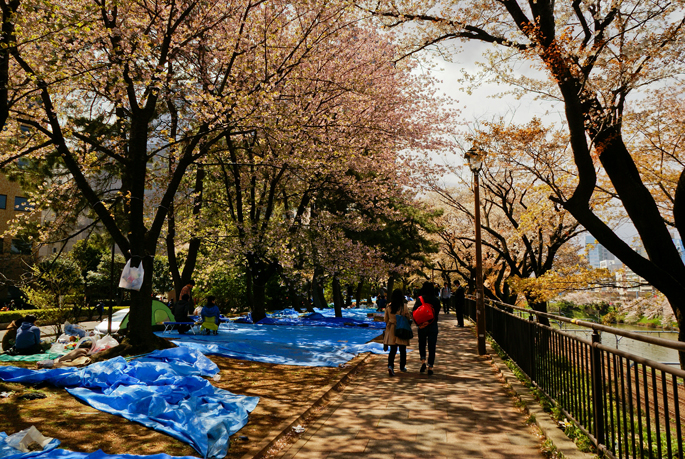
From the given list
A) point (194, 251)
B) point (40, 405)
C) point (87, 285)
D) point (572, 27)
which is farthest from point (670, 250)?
point (87, 285)

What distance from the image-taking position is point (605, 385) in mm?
4551

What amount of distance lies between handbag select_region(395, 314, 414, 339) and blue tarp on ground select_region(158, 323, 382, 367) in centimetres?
231

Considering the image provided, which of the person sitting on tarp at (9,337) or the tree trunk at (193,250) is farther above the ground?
the tree trunk at (193,250)

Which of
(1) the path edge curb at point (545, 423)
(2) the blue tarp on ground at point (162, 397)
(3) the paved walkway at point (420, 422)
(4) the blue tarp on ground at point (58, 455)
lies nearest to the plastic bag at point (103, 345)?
(2) the blue tarp on ground at point (162, 397)

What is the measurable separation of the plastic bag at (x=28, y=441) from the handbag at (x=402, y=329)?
6100mm

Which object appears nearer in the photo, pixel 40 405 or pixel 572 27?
pixel 40 405

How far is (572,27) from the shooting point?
8.99 meters

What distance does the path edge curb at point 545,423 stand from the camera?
458 cm

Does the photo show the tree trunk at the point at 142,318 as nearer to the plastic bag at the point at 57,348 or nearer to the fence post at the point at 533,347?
the plastic bag at the point at 57,348

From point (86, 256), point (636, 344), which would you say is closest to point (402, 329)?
point (636, 344)

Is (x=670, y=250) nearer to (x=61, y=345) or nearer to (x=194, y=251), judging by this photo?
(x=61, y=345)

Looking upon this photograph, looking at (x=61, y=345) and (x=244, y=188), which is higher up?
(x=244, y=188)

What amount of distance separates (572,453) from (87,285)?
41.7 m

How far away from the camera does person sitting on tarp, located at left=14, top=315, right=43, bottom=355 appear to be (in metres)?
11.1
